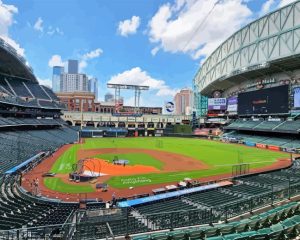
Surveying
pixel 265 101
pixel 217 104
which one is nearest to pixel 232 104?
pixel 217 104

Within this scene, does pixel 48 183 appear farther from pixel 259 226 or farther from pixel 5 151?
pixel 259 226

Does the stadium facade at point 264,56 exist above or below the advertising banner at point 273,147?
above

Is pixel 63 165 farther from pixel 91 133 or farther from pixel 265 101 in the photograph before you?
pixel 91 133

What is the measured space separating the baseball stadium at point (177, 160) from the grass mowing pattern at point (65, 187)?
0.36 feet

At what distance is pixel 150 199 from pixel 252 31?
217 feet

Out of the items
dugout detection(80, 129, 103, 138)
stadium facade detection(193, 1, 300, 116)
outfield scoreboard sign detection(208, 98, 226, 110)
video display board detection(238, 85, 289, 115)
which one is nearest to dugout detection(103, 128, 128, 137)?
dugout detection(80, 129, 103, 138)

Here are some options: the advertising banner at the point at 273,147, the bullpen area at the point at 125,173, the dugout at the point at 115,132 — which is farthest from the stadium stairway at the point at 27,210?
the dugout at the point at 115,132

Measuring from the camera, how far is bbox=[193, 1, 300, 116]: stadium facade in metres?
65.5

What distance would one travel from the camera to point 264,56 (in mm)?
71438

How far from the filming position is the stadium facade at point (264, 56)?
65.5 meters

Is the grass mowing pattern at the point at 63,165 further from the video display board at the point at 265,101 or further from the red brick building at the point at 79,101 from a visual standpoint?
the red brick building at the point at 79,101

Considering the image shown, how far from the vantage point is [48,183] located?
32156 mm

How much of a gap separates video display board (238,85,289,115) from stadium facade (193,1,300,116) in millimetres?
790

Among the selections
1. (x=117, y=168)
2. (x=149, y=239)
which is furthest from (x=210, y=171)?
(x=149, y=239)
